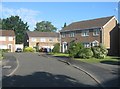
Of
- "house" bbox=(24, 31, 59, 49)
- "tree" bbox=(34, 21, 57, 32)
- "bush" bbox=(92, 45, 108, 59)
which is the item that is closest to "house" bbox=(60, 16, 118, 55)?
"bush" bbox=(92, 45, 108, 59)

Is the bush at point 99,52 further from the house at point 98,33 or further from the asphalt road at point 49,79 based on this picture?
the asphalt road at point 49,79

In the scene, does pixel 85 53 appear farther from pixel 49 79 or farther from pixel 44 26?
pixel 44 26

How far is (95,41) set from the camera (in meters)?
60.3

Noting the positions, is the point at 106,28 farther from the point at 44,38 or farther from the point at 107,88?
the point at 44,38

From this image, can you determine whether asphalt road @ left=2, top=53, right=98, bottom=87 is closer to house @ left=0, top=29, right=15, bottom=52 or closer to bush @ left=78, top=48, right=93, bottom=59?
bush @ left=78, top=48, right=93, bottom=59

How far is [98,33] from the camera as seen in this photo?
5972cm

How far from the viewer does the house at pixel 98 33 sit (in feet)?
190

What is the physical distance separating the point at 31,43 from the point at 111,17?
49.6 meters

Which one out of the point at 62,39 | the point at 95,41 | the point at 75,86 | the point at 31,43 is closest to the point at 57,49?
the point at 62,39

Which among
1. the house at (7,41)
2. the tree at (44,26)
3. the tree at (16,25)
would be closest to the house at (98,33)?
the house at (7,41)

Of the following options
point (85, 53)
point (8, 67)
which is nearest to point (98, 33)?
point (85, 53)

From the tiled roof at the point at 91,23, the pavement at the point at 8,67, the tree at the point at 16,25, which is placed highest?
the tree at the point at 16,25

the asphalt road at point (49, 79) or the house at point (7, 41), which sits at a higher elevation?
the house at point (7, 41)

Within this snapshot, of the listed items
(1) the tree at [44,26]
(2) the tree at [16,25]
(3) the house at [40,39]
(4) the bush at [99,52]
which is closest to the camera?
(4) the bush at [99,52]
